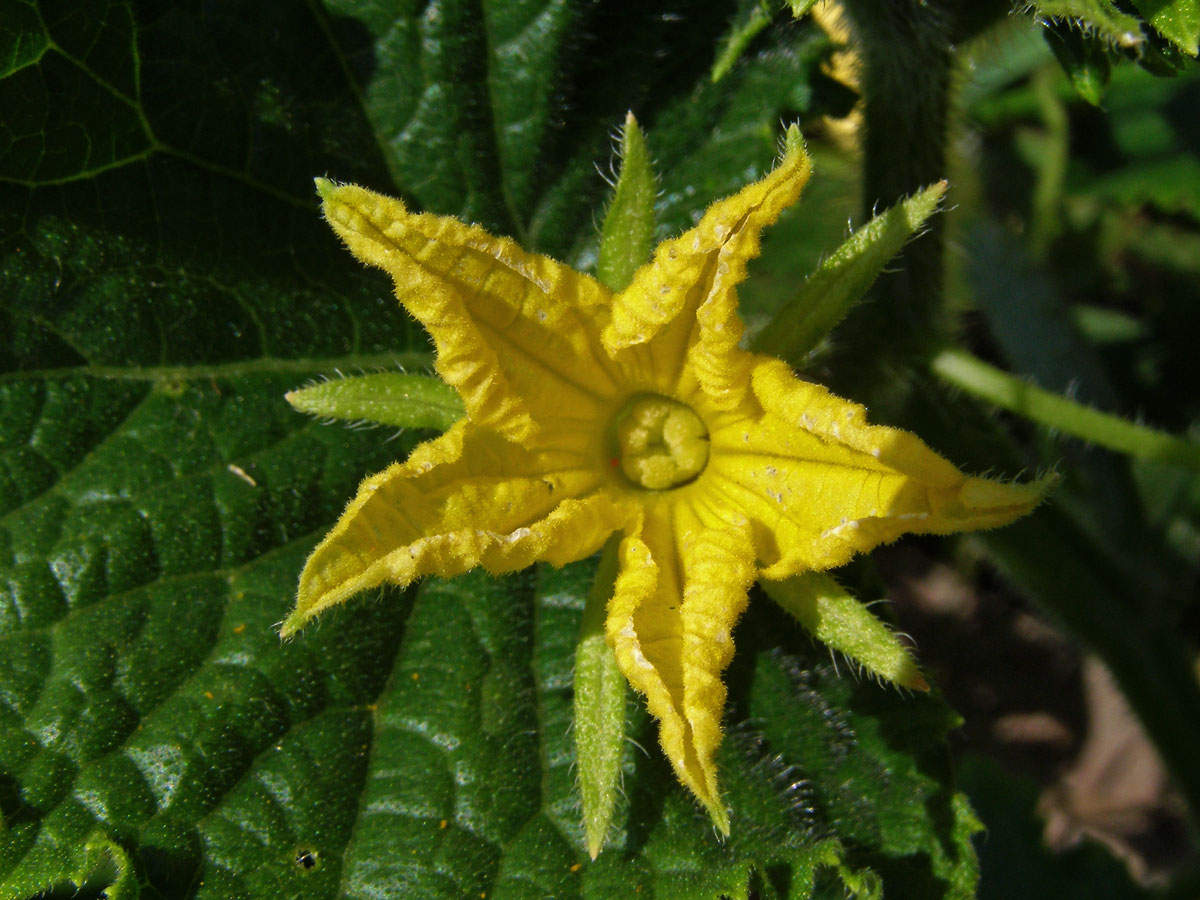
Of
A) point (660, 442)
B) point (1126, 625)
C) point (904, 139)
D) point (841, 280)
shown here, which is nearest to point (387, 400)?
point (660, 442)

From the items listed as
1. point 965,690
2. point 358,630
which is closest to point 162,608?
point 358,630

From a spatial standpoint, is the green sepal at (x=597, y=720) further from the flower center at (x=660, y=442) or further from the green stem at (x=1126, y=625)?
the green stem at (x=1126, y=625)

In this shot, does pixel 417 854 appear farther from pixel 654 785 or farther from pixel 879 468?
pixel 879 468

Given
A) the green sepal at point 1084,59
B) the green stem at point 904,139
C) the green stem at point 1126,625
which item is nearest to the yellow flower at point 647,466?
the green stem at point 904,139

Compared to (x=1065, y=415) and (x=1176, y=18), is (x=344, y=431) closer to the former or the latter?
(x=1065, y=415)

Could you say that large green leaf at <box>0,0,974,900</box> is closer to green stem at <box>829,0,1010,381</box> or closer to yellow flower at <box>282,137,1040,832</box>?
green stem at <box>829,0,1010,381</box>

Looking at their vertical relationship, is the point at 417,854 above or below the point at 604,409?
below
